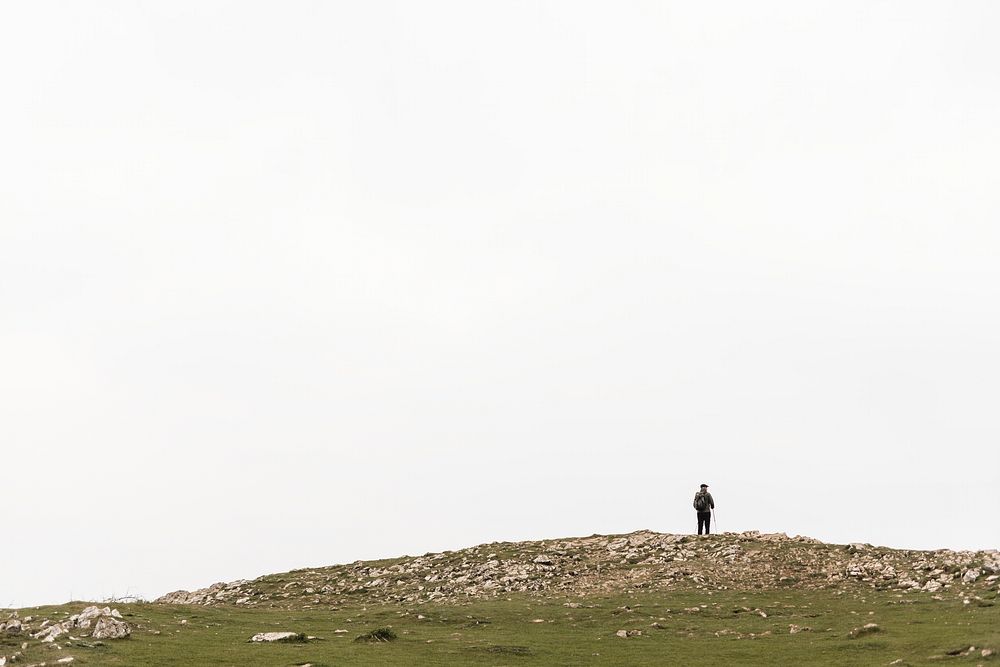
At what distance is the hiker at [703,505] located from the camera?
4709 cm

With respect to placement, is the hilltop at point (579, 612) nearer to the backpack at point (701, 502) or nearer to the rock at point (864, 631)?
the rock at point (864, 631)

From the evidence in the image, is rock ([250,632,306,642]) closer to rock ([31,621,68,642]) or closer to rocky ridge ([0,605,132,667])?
rocky ridge ([0,605,132,667])

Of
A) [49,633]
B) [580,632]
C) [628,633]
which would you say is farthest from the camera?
[580,632]

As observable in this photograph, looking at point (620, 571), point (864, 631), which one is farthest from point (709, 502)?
point (864, 631)

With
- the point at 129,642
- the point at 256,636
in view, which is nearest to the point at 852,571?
the point at 256,636

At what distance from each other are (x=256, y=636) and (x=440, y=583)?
51.9ft

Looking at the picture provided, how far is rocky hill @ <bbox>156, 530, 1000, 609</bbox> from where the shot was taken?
123 ft

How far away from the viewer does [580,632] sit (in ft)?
97.3

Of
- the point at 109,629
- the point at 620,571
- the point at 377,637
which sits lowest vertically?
the point at 377,637

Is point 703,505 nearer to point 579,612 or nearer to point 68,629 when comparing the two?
point 579,612

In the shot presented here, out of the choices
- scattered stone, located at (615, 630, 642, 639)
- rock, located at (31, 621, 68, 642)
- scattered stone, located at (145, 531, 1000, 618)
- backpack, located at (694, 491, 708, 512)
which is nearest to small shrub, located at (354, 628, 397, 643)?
scattered stone, located at (615, 630, 642, 639)

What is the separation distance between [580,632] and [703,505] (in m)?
19.2

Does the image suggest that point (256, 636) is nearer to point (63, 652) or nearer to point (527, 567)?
point (63, 652)

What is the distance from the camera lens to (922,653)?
2173 centimetres
